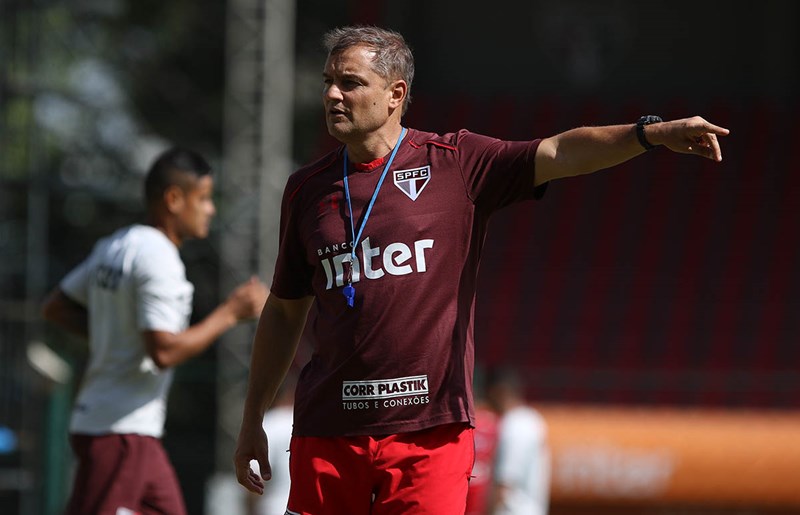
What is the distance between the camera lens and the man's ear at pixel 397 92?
4.36 meters

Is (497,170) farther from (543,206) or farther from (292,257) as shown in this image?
(543,206)

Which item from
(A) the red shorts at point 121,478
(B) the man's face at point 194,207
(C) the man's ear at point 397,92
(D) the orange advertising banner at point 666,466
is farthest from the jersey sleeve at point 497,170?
(D) the orange advertising banner at point 666,466

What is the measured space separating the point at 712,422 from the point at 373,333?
359 inches

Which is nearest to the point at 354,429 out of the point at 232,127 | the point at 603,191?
the point at 232,127

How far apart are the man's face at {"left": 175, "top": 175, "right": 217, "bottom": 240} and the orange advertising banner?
6.84 metres

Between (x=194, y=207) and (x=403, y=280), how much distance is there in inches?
77.4

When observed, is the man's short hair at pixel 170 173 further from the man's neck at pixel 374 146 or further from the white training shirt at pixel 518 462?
the white training shirt at pixel 518 462

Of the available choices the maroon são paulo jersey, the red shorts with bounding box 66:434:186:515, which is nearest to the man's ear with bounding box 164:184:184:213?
the red shorts with bounding box 66:434:186:515

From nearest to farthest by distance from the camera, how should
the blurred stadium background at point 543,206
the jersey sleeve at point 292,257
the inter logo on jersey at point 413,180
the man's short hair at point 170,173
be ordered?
1. the inter logo on jersey at point 413,180
2. the jersey sleeve at point 292,257
3. the man's short hair at point 170,173
4. the blurred stadium background at point 543,206

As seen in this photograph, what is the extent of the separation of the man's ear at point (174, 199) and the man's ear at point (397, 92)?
178cm

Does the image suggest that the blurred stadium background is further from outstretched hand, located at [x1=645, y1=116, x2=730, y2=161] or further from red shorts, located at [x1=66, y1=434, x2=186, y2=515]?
outstretched hand, located at [x1=645, y1=116, x2=730, y2=161]

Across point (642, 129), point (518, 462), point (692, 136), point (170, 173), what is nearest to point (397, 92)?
point (642, 129)

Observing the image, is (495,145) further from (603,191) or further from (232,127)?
(603,191)

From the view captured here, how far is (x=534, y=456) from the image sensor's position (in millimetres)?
8898
